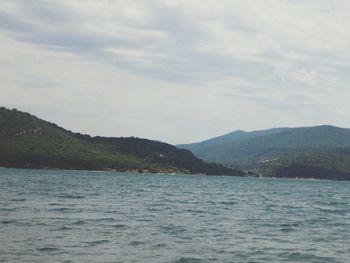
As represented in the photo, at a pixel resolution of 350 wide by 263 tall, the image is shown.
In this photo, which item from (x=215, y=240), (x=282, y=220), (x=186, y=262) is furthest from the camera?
(x=282, y=220)

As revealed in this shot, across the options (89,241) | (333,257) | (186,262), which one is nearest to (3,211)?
(89,241)

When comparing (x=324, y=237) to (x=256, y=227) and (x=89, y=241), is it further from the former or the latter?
(x=89, y=241)

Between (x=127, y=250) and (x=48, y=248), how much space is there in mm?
5070

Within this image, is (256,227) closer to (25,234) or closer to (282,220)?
(282,220)

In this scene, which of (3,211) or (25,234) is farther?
(3,211)

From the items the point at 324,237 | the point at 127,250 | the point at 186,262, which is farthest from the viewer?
the point at 324,237

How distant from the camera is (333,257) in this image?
3669 centimetres

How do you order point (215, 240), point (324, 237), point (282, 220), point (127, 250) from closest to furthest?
point (127, 250) → point (215, 240) → point (324, 237) → point (282, 220)

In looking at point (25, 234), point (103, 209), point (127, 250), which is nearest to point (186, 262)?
point (127, 250)

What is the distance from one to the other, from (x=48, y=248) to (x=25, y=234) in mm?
5790

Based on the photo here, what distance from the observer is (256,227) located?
5219cm

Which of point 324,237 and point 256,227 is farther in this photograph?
point 256,227

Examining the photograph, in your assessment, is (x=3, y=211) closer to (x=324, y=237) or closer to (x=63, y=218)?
(x=63, y=218)

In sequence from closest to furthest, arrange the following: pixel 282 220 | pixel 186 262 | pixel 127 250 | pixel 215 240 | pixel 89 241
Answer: pixel 186 262, pixel 127 250, pixel 89 241, pixel 215 240, pixel 282 220
